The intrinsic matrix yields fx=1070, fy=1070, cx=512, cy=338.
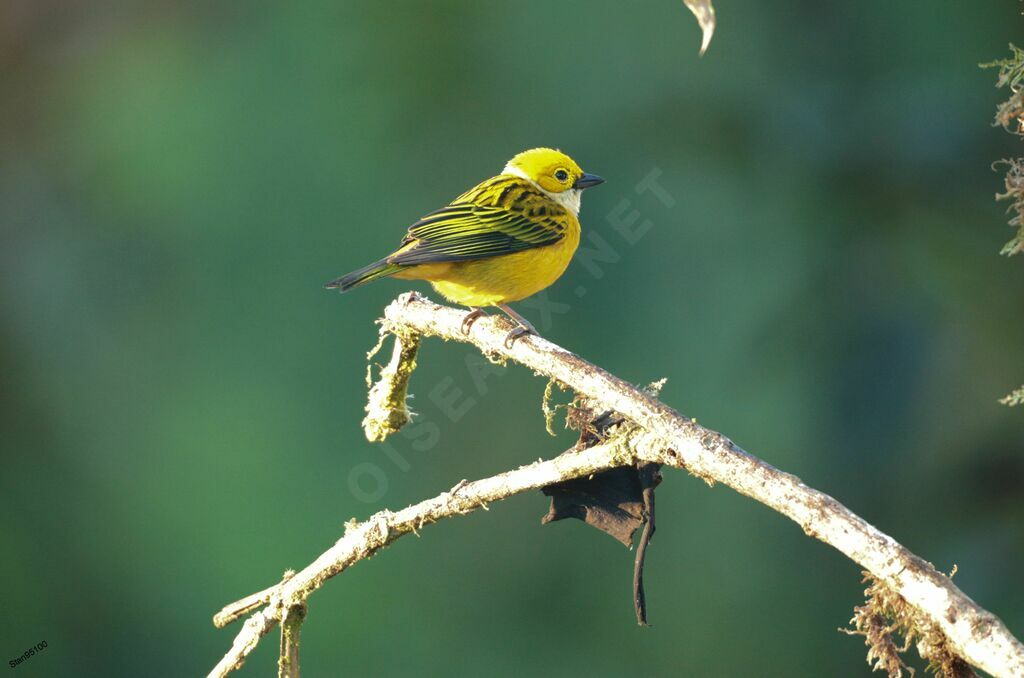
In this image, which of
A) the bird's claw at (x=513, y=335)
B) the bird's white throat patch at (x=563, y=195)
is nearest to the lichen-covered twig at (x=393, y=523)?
the bird's claw at (x=513, y=335)

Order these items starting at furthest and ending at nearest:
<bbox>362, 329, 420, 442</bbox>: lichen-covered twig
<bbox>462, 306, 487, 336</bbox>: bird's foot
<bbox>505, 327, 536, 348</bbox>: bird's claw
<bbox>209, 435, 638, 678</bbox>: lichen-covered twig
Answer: <bbox>362, 329, 420, 442</bbox>: lichen-covered twig, <bbox>462, 306, 487, 336</bbox>: bird's foot, <bbox>505, 327, 536, 348</bbox>: bird's claw, <bbox>209, 435, 638, 678</bbox>: lichen-covered twig

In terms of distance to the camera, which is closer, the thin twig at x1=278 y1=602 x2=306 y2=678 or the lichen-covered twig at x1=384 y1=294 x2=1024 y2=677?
the lichen-covered twig at x1=384 y1=294 x2=1024 y2=677

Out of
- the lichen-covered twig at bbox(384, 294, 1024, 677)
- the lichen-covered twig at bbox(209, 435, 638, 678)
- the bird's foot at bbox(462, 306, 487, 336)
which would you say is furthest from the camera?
the bird's foot at bbox(462, 306, 487, 336)

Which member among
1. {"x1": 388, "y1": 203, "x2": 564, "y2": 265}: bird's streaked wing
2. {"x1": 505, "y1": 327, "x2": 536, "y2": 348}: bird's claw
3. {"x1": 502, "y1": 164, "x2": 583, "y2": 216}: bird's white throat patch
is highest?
{"x1": 502, "y1": 164, "x2": 583, "y2": 216}: bird's white throat patch

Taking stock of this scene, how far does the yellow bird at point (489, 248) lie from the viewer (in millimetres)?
3287

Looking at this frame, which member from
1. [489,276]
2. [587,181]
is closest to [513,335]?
[489,276]

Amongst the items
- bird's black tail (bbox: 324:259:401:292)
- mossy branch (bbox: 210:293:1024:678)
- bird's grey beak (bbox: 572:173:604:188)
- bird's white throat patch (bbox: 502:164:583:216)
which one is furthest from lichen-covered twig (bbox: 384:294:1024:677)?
bird's grey beak (bbox: 572:173:604:188)

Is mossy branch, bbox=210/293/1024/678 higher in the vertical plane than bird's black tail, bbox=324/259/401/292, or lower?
lower

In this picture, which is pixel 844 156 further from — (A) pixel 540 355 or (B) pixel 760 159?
(A) pixel 540 355

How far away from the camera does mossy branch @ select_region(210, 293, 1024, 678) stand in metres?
1.48

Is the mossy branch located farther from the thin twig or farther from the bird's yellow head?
the bird's yellow head

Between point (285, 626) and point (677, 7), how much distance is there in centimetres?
427

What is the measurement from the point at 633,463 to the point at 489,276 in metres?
1.45

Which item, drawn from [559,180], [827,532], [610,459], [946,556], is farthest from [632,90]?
[827,532]
